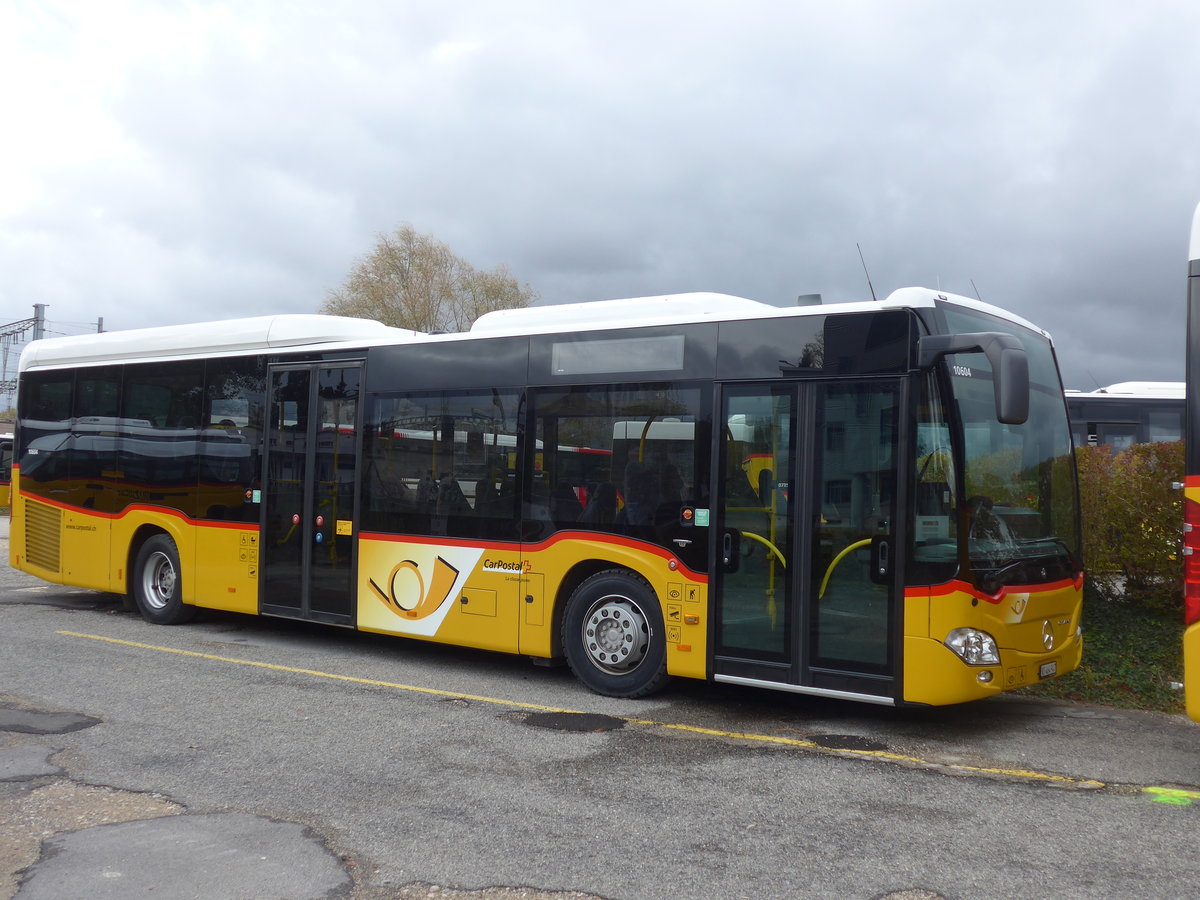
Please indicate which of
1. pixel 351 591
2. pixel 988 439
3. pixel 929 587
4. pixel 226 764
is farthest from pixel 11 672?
pixel 988 439

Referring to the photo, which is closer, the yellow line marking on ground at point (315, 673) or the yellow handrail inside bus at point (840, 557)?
the yellow handrail inside bus at point (840, 557)

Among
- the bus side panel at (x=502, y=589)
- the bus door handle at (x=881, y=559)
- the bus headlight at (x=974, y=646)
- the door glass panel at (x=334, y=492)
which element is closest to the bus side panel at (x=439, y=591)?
the bus side panel at (x=502, y=589)

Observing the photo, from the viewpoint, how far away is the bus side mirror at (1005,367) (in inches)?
239

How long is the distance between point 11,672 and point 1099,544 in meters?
10.5

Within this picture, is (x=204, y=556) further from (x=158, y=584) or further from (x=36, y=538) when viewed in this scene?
(x=36, y=538)

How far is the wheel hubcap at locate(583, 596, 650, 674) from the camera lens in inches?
302

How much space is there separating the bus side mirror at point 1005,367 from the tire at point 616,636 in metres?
2.79

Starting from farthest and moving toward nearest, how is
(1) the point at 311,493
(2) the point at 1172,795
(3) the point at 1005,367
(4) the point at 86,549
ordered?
(4) the point at 86,549, (1) the point at 311,493, (3) the point at 1005,367, (2) the point at 1172,795

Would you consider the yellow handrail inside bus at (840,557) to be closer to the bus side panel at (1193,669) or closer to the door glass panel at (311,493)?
the bus side panel at (1193,669)

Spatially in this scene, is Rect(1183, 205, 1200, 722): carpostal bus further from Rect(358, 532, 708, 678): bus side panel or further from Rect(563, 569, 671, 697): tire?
Rect(563, 569, 671, 697): tire

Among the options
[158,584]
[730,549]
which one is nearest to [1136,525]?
[730,549]

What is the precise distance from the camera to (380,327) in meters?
10.2

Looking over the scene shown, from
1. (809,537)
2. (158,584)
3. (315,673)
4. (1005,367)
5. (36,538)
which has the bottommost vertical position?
(315,673)

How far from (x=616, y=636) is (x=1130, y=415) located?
53.9 ft
